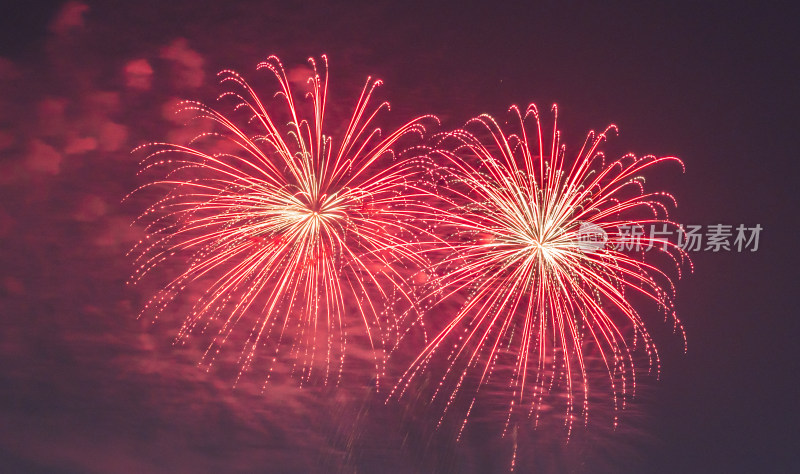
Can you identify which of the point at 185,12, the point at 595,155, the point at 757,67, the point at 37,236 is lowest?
the point at 37,236

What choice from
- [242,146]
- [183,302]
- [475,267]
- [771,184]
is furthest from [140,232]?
[771,184]

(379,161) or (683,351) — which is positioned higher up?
(379,161)

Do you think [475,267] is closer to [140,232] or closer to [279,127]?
[279,127]

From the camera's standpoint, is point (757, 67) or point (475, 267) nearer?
point (475, 267)
